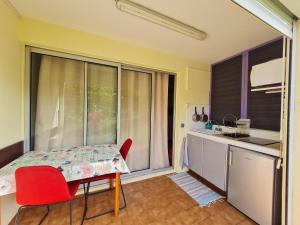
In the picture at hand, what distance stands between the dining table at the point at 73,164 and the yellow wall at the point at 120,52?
1376 millimetres

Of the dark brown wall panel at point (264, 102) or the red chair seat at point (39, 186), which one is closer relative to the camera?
the red chair seat at point (39, 186)

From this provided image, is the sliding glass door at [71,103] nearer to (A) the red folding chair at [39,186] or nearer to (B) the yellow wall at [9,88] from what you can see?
(B) the yellow wall at [9,88]

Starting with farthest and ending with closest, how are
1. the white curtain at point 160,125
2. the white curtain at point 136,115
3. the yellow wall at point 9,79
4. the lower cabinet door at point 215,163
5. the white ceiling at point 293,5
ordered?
the white curtain at point 160,125
the white curtain at point 136,115
the lower cabinet door at point 215,163
the yellow wall at point 9,79
the white ceiling at point 293,5

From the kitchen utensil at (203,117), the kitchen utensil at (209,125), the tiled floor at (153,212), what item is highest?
the kitchen utensil at (203,117)

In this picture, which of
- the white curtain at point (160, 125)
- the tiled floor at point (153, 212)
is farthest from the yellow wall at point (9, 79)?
Answer: the white curtain at point (160, 125)

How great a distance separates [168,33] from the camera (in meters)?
1.97

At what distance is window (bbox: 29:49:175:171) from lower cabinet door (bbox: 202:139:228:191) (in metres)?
0.76

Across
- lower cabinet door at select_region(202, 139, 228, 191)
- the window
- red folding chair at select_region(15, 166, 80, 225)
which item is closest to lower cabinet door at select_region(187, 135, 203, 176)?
lower cabinet door at select_region(202, 139, 228, 191)

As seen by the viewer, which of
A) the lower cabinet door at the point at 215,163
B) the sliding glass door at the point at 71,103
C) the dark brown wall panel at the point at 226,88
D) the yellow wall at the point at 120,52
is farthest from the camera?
the dark brown wall panel at the point at 226,88

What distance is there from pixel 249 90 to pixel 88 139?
277 centimetres

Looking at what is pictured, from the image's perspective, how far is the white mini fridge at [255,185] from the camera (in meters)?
1.44

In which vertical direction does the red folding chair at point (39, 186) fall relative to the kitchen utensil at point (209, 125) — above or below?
below

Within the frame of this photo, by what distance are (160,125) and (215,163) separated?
1151mm

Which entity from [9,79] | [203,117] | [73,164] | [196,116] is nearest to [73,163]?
[73,164]
